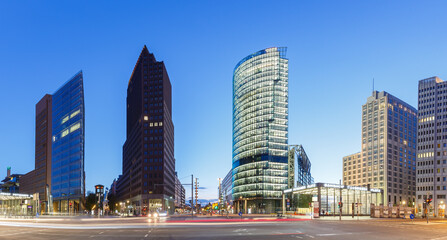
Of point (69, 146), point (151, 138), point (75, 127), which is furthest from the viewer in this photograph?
point (151, 138)

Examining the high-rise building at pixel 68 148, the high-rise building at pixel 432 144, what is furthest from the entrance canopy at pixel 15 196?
the high-rise building at pixel 432 144

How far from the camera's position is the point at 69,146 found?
171 metres

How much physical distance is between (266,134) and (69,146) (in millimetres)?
85961

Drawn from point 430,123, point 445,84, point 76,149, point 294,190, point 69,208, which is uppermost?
point 445,84

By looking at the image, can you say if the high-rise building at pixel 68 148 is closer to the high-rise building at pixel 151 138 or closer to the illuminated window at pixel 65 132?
the illuminated window at pixel 65 132

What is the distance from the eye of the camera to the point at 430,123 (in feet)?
586

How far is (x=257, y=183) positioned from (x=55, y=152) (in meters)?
95.1

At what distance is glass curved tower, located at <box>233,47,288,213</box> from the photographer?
17862cm

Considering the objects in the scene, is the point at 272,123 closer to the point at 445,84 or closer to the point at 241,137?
the point at 241,137

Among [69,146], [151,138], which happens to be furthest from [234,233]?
[69,146]

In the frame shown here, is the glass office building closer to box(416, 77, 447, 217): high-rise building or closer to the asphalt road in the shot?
the asphalt road

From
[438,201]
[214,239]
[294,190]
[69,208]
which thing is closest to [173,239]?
[214,239]

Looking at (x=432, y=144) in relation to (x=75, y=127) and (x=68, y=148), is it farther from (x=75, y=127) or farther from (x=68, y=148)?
(x=68, y=148)

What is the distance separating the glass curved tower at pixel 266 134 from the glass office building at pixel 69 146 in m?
73.8
